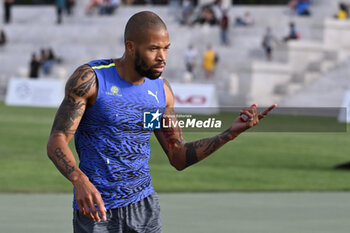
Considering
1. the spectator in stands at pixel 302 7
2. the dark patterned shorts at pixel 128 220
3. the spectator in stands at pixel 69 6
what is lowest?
the spectator in stands at pixel 69 6

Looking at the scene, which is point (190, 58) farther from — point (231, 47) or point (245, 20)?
point (245, 20)

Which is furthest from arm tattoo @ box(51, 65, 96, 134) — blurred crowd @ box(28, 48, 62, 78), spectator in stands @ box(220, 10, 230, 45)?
blurred crowd @ box(28, 48, 62, 78)

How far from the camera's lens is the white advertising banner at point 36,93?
3419cm

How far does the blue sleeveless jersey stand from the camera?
16.2 feet

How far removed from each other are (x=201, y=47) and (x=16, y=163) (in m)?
25.6

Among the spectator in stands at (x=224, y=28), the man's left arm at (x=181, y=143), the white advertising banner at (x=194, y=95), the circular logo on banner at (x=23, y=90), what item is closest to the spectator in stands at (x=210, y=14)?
the spectator in stands at (x=224, y=28)

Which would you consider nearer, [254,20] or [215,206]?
[215,206]

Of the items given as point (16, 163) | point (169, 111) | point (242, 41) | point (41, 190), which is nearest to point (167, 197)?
point (41, 190)

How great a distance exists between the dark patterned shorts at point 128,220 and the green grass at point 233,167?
5.59 metres

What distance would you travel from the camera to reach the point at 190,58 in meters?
37.9

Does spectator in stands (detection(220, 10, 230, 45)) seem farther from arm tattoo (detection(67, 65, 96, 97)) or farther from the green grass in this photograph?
arm tattoo (detection(67, 65, 96, 97))

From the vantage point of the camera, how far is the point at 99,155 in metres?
4.98

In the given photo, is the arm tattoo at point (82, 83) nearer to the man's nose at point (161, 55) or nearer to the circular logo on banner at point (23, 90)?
the man's nose at point (161, 55)

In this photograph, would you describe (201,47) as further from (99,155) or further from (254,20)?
(99,155)
